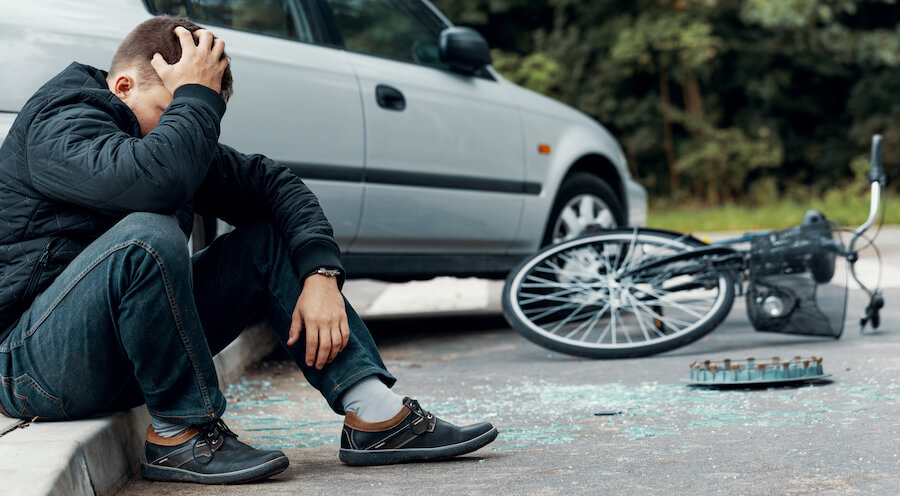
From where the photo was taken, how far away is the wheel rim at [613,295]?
4.57 meters

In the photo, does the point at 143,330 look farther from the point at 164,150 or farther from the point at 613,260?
the point at 613,260

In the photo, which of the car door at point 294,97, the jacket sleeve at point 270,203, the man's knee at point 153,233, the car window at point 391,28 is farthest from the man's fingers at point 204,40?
the car window at point 391,28

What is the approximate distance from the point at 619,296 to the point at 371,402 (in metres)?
2.30

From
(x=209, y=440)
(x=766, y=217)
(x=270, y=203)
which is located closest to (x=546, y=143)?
(x=270, y=203)

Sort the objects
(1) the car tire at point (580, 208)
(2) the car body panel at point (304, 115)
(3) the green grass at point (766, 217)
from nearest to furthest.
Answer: (2) the car body panel at point (304, 115) < (1) the car tire at point (580, 208) < (3) the green grass at point (766, 217)

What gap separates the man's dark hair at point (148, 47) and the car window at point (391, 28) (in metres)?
2.17

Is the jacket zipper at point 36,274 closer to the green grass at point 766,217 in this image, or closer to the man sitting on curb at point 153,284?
the man sitting on curb at point 153,284

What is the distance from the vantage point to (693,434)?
9.20ft

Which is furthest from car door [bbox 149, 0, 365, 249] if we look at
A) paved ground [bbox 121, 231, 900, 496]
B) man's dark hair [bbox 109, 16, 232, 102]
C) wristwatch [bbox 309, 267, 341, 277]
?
wristwatch [bbox 309, 267, 341, 277]

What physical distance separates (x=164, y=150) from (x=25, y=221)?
346 mm

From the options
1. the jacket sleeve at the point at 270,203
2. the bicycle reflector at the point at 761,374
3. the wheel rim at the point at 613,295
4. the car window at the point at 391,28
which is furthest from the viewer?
the car window at the point at 391,28

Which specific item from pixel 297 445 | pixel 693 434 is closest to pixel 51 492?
pixel 297 445

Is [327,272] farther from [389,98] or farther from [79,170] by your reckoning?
[389,98]

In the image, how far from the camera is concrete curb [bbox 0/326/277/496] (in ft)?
6.58
